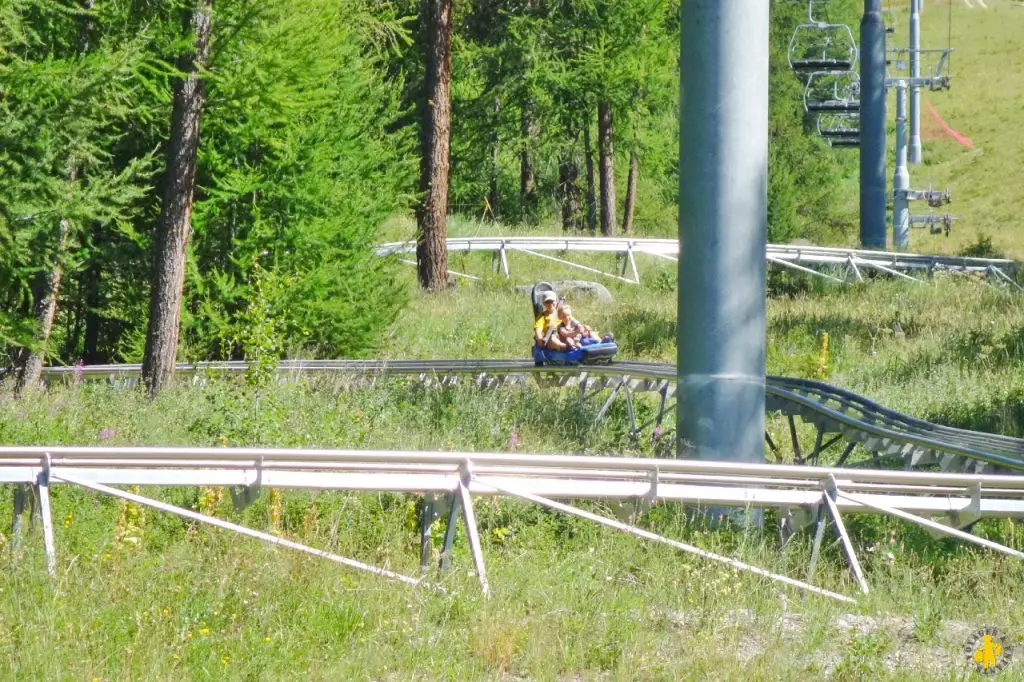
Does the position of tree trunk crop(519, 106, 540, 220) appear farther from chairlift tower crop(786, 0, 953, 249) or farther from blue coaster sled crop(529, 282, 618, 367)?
blue coaster sled crop(529, 282, 618, 367)

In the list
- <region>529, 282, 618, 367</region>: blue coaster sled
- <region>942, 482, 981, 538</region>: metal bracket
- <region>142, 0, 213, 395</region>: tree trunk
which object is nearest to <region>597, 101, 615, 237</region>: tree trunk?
<region>529, 282, 618, 367</region>: blue coaster sled

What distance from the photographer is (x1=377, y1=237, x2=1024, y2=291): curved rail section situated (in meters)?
29.9

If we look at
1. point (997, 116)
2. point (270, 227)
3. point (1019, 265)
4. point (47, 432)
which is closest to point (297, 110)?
point (270, 227)

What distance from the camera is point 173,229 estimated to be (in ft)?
50.9

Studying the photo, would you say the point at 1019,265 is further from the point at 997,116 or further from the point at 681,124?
the point at 997,116

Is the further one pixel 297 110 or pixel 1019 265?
pixel 1019 265

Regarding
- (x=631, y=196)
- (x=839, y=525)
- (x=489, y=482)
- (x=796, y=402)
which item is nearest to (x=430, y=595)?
(x=489, y=482)

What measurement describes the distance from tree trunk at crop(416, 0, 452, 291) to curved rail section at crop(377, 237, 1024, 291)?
7.48 ft

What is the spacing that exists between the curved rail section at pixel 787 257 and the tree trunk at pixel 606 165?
615 centimetres

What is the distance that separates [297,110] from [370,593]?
11170 mm

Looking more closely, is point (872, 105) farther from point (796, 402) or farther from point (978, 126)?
point (978, 126)

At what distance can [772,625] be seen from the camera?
677 cm

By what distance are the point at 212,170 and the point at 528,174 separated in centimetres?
2943

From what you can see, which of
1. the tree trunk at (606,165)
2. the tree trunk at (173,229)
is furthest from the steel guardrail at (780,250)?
the tree trunk at (173,229)
